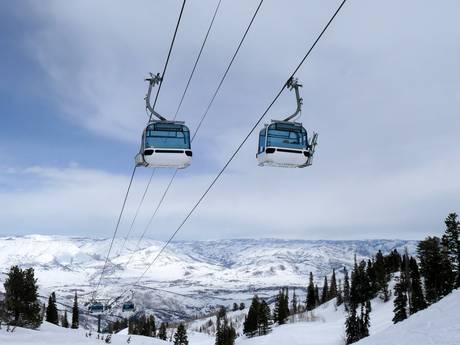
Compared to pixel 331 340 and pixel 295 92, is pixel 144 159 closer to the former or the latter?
pixel 295 92

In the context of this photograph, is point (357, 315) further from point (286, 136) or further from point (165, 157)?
point (165, 157)

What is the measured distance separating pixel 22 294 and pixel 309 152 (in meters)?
45.0

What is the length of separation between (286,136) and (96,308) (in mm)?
52473

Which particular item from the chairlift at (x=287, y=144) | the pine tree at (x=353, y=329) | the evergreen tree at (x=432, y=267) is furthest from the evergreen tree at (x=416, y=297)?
the chairlift at (x=287, y=144)

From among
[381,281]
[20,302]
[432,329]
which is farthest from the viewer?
[381,281]

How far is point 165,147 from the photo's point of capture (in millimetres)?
17969

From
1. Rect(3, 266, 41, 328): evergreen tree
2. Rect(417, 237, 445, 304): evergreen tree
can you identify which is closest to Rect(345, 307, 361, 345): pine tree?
Rect(417, 237, 445, 304): evergreen tree

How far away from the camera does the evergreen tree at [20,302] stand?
51594 millimetres

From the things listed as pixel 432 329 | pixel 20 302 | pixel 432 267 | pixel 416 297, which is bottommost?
pixel 416 297

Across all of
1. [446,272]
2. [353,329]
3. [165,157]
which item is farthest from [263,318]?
[165,157]

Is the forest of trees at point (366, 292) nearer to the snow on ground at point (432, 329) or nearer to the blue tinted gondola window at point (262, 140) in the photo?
the snow on ground at point (432, 329)

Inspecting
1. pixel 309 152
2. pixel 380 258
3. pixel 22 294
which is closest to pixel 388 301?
pixel 380 258

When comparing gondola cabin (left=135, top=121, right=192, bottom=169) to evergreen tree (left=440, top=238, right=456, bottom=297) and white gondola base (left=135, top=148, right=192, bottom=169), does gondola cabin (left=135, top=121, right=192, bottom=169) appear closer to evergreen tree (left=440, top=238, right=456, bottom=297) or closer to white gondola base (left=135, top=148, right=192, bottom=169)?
white gondola base (left=135, top=148, right=192, bottom=169)

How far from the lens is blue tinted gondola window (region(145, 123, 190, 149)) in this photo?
18.0 metres
